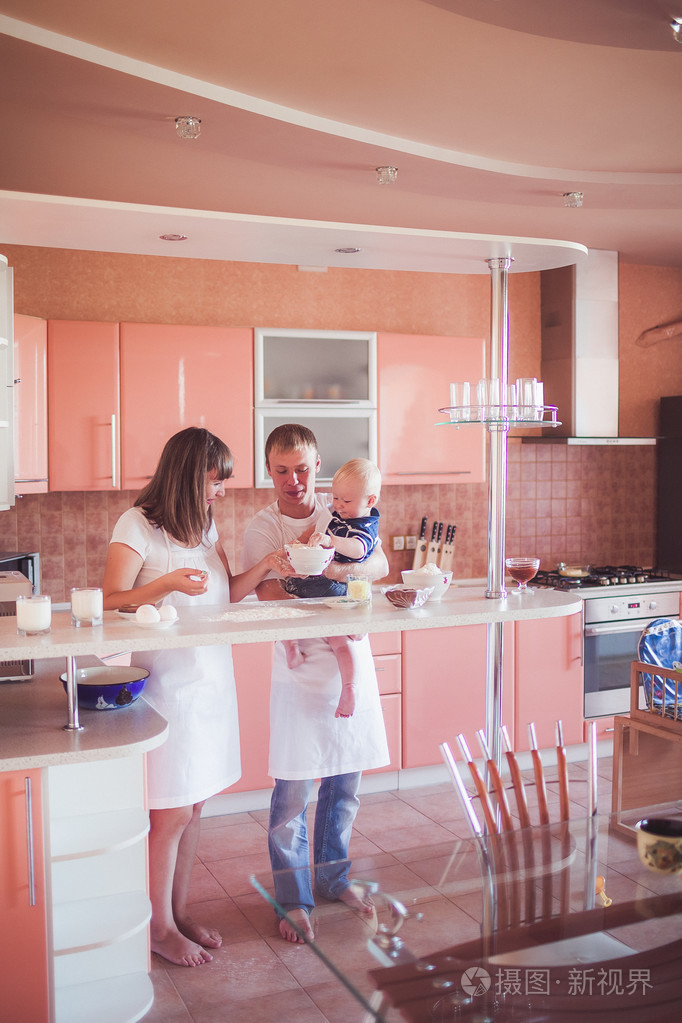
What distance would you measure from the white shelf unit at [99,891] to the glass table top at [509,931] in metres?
0.63

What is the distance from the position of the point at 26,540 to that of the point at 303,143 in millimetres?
2263

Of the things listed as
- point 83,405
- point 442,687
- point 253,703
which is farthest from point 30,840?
point 442,687

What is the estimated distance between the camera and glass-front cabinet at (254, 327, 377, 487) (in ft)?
14.2

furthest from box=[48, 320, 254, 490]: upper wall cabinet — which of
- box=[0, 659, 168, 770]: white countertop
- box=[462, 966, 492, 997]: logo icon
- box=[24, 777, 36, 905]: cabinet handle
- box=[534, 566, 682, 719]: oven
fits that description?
box=[462, 966, 492, 997]: logo icon

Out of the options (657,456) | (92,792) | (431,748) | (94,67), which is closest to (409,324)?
(657,456)

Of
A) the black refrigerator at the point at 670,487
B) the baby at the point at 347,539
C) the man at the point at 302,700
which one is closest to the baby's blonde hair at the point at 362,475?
the baby at the point at 347,539

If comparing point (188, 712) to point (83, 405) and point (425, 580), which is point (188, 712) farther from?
point (83, 405)

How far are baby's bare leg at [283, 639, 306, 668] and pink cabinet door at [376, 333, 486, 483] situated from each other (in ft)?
6.04

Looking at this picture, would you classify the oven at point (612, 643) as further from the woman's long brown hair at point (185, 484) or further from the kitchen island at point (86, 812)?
the woman's long brown hair at point (185, 484)

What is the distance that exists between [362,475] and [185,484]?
A: 522 millimetres

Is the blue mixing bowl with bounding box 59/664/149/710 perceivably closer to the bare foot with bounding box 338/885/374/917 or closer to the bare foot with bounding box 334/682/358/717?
the bare foot with bounding box 334/682/358/717

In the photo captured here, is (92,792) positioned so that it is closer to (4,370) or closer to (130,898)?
(130,898)

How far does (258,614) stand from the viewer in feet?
8.27

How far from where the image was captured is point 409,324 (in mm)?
4973
